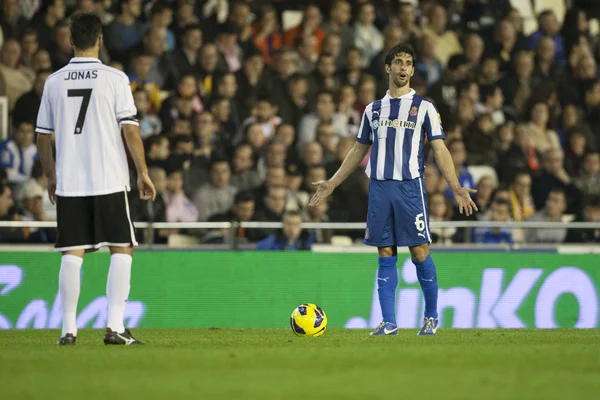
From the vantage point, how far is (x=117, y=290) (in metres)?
7.72

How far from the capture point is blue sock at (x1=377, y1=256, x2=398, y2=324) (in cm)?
938

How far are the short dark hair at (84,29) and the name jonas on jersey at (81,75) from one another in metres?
0.17

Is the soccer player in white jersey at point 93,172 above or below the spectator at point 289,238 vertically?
above

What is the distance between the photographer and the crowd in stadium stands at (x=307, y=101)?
1400 centimetres

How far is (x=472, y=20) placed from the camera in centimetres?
1853

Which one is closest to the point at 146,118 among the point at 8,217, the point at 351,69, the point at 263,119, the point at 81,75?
the point at 263,119

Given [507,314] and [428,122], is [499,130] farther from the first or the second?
[428,122]

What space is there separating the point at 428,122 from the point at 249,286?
4.04 metres

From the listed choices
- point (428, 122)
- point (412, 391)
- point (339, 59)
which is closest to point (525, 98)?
point (339, 59)

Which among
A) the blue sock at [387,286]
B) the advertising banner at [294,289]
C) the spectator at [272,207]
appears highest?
the spectator at [272,207]

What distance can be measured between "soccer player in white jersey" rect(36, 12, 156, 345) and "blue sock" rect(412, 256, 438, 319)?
2.67 m

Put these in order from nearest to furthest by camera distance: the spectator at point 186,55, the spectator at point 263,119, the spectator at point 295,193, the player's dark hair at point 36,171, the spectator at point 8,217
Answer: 1. the spectator at point 8,217
2. the player's dark hair at point 36,171
3. the spectator at point 295,193
4. the spectator at point 263,119
5. the spectator at point 186,55

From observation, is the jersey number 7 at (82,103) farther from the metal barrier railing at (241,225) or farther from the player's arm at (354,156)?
the metal barrier railing at (241,225)

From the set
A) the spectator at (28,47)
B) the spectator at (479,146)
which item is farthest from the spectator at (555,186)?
the spectator at (28,47)
